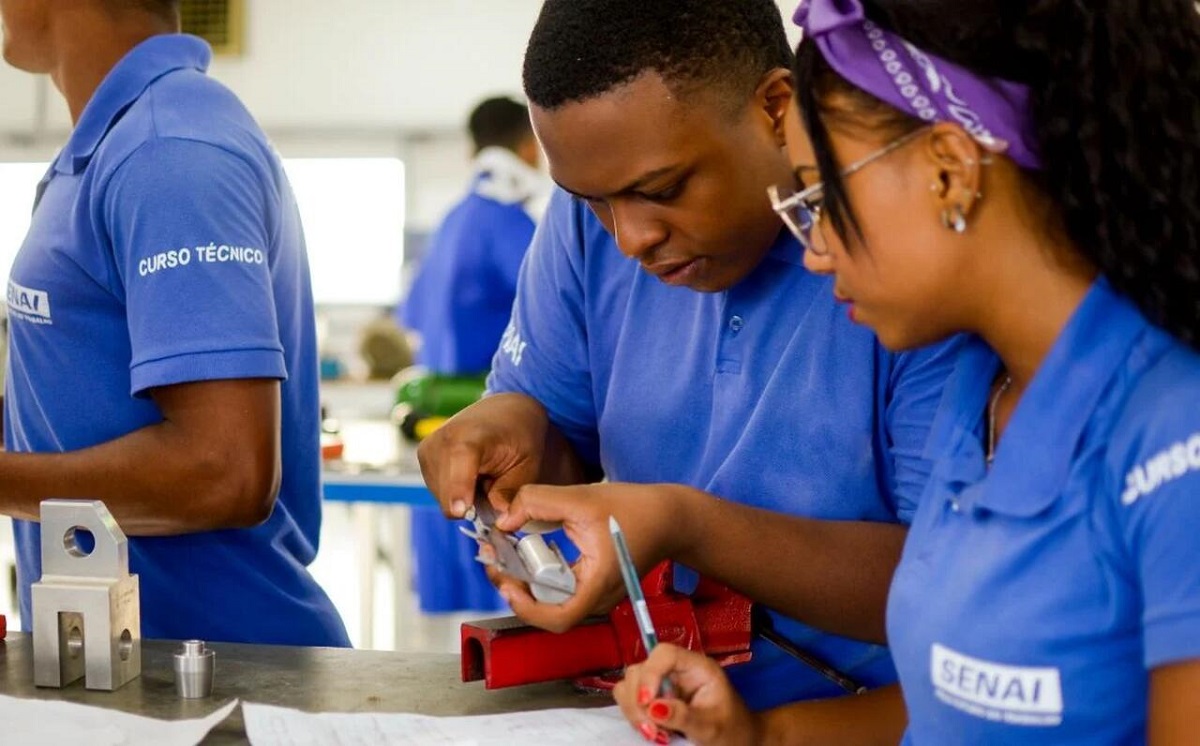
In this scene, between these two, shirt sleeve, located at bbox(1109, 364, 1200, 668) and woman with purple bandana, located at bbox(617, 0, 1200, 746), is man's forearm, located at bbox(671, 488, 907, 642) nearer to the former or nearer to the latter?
woman with purple bandana, located at bbox(617, 0, 1200, 746)

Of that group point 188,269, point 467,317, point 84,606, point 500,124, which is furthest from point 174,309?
point 500,124

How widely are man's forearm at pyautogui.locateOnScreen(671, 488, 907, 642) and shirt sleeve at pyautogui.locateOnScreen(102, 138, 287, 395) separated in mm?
587

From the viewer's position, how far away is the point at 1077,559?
915 millimetres

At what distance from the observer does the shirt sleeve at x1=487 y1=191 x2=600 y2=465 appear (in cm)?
157

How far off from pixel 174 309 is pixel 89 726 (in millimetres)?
488

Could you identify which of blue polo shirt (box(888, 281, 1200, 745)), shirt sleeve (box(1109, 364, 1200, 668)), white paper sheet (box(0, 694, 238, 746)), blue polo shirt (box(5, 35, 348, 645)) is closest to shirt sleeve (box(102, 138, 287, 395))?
blue polo shirt (box(5, 35, 348, 645))

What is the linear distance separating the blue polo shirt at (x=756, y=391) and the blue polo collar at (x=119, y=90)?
56 centimetres

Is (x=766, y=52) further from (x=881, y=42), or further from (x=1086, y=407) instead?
(x=1086, y=407)

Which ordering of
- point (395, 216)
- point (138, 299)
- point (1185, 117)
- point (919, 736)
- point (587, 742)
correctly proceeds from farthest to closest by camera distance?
point (395, 216) → point (138, 299) → point (587, 742) → point (919, 736) → point (1185, 117)

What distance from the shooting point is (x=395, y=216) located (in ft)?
27.1

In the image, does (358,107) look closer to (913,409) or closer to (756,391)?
(756,391)

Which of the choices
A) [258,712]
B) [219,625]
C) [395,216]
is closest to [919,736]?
[258,712]

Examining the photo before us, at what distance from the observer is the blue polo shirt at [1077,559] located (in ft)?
2.83

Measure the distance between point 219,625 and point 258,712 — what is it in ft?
1.38
